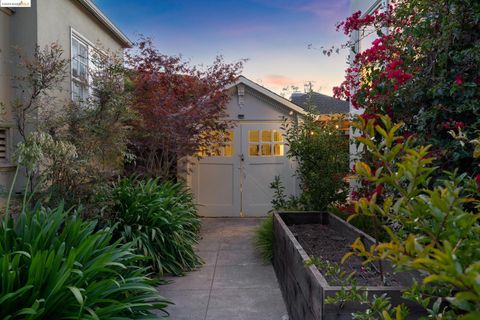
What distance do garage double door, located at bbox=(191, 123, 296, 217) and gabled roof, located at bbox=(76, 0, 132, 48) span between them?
3344 mm

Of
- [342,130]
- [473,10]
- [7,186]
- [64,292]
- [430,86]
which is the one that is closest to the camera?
[64,292]

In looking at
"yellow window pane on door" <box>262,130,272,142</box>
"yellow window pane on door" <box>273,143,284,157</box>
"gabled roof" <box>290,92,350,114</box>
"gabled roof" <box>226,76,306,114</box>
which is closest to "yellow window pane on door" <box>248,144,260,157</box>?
"yellow window pane on door" <box>262,130,272,142</box>

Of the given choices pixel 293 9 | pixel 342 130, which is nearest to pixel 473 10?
pixel 342 130

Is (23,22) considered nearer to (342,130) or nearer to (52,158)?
(52,158)

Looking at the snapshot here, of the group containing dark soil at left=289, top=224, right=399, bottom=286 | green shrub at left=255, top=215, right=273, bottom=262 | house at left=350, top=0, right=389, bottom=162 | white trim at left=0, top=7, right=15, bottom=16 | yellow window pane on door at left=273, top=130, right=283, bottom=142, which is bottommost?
green shrub at left=255, top=215, right=273, bottom=262

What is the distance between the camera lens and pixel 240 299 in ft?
14.4

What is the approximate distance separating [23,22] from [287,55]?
28.6 ft

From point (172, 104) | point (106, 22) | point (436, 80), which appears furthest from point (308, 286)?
point (106, 22)

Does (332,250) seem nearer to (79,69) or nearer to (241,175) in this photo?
(79,69)

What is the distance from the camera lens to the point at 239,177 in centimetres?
999

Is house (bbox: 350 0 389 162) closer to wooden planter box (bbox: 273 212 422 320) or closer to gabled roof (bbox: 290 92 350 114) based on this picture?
wooden planter box (bbox: 273 212 422 320)

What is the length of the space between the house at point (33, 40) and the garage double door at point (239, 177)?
3.94 metres

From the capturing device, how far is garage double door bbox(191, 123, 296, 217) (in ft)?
32.8

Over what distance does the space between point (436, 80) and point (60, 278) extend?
3264 mm
